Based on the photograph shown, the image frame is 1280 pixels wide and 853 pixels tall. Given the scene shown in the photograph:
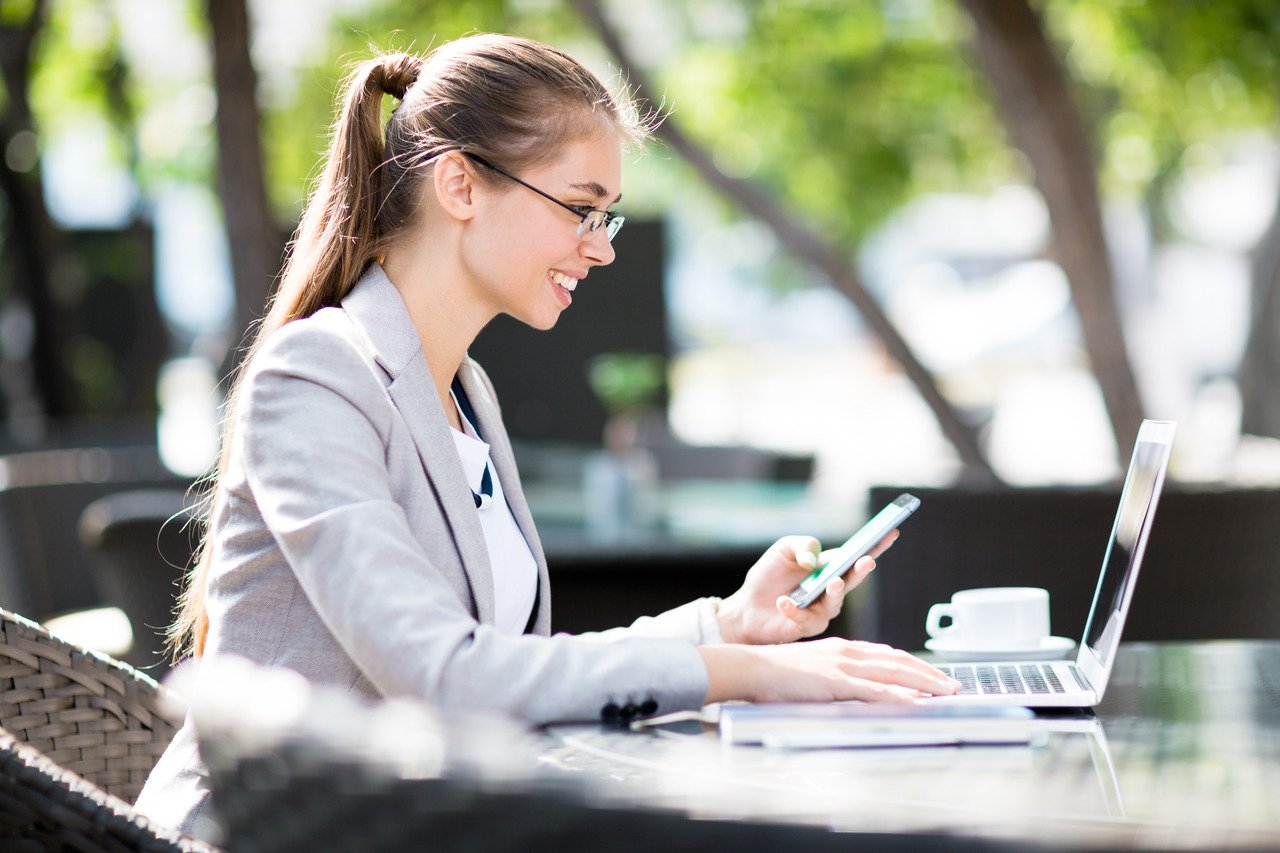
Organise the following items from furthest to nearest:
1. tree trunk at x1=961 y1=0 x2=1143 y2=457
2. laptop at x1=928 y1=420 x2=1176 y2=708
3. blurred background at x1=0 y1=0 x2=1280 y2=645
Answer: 1. blurred background at x1=0 y1=0 x2=1280 y2=645
2. tree trunk at x1=961 y1=0 x2=1143 y2=457
3. laptop at x1=928 y1=420 x2=1176 y2=708

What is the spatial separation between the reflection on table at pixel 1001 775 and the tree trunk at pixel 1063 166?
12.4ft

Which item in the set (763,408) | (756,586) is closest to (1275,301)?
(756,586)

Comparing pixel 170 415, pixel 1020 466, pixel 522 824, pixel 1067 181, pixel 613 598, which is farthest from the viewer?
pixel 170 415

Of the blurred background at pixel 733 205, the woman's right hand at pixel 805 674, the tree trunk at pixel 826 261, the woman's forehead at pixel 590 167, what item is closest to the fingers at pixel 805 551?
the woman's right hand at pixel 805 674

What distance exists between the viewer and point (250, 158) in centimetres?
564

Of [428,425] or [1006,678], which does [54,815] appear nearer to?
[428,425]

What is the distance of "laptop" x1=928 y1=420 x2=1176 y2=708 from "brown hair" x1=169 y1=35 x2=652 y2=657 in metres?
0.82

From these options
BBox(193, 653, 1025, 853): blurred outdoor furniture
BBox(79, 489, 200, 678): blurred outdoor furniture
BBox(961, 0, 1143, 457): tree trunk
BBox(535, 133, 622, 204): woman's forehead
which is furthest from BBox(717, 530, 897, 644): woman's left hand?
BBox(961, 0, 1143, 457): tree trunk

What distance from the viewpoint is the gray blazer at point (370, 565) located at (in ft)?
4.95

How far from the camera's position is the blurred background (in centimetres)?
552

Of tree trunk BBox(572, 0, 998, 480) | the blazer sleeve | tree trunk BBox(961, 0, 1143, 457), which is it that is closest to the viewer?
the blazer sleeve

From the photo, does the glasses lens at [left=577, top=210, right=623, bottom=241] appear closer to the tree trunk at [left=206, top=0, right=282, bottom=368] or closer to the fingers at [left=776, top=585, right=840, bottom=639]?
the fingers at [left=776, top=585, right=840, bottom=639]

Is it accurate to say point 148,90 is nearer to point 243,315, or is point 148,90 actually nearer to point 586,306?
point 586,306

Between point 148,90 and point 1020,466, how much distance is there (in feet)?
26.9
